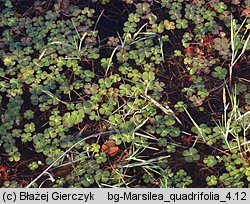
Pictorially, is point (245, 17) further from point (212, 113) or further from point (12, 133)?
point (12, 133)

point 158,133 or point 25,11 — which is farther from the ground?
point 25,11

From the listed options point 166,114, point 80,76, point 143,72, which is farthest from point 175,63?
point 80,76

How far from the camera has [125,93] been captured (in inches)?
112

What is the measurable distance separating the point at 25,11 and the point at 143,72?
3.18 feet

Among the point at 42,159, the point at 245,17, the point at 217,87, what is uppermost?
the point at 245,17

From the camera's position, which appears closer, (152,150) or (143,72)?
(152,150)

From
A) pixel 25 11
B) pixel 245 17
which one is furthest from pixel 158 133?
pixel 25 11

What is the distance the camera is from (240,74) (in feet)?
9.72

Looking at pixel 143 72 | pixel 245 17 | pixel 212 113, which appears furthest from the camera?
pixel 245 17

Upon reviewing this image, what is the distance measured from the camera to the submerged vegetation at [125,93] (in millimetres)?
2564

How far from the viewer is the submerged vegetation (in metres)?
2.56

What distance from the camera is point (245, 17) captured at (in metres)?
3.22

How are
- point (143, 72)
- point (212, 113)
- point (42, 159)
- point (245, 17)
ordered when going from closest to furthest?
point (42, 159) < point (212, 113) < point (143, 72) < point (245, 17)

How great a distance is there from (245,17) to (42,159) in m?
1.68
